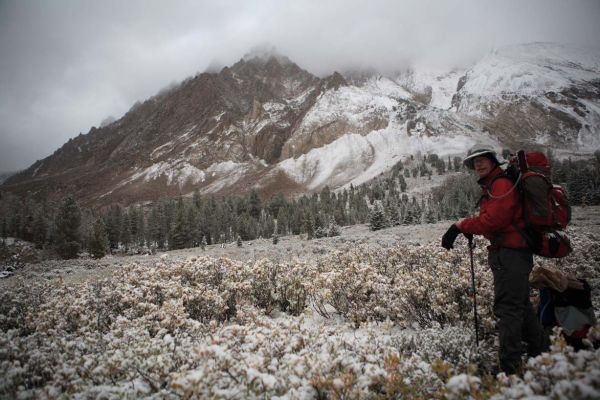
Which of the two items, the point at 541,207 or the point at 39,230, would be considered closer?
the point at 541,207

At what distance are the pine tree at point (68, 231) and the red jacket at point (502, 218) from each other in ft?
174

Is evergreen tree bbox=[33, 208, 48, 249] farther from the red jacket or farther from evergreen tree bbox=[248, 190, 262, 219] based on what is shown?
the red jacket

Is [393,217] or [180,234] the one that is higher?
[393,217]

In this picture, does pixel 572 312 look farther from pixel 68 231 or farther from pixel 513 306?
pixel 68 231

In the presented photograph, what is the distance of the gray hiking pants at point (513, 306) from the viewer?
425cm

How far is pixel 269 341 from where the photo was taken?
15.1 ft

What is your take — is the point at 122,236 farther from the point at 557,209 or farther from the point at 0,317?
the point at 557,209

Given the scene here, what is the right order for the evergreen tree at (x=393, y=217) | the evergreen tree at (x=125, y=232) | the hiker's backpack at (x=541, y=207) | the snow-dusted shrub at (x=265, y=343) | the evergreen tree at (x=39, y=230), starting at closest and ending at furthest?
1. the snow-dusted shrub at (x=265, y=343)
2. the hiker's backpack at (x=541, y=207)
3. the evergreen tree at (x=393, y=217)
4. the evergreen tree at (x=39, y=230)
5. the evergreen tree at (x=125, y=232)

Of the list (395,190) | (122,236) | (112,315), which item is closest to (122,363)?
(112,315)

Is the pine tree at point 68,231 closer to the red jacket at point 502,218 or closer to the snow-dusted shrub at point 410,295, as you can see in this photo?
the snow-dusted shrub at point 410,295

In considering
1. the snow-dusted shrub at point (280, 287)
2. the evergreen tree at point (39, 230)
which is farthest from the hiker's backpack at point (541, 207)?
the evergreen tree at point (39, 230)

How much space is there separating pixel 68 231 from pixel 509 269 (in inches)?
2177

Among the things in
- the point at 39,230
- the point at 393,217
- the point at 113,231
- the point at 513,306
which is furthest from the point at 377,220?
the point at 39,230

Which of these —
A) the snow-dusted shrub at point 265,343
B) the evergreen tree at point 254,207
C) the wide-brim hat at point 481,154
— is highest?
the evergreen tree at point 254,207
